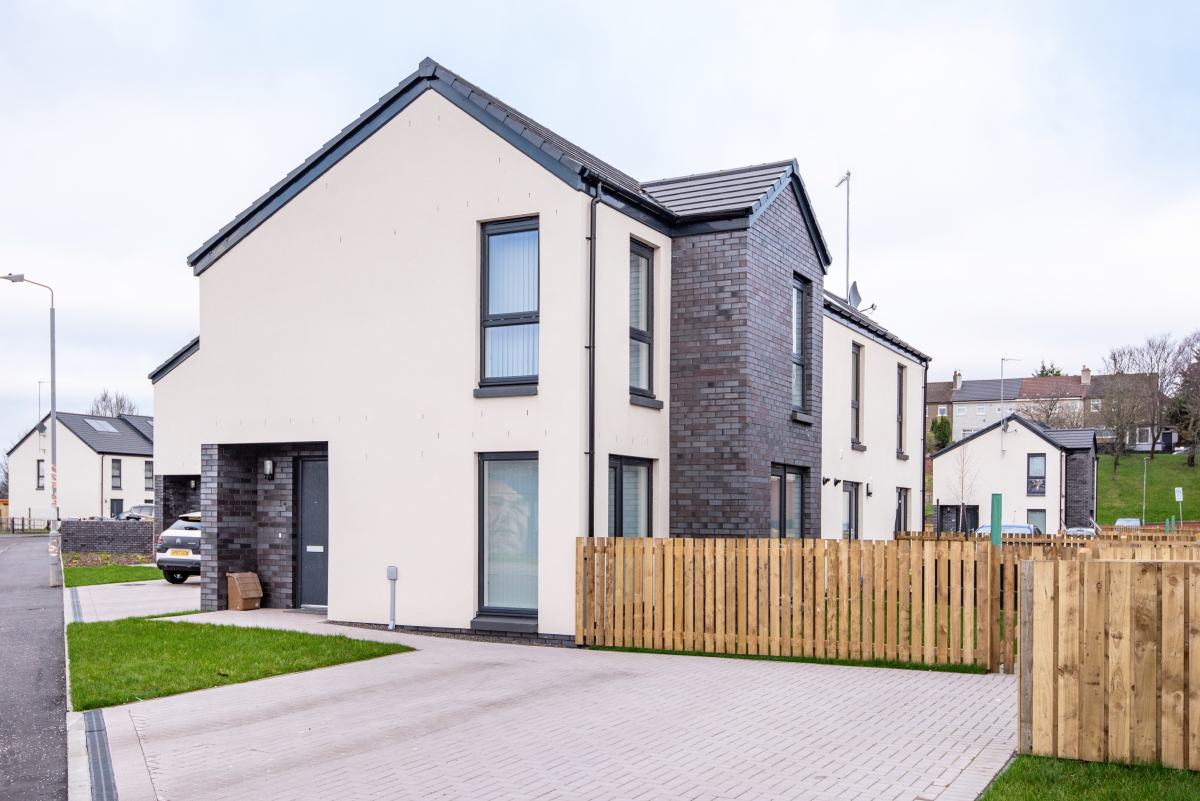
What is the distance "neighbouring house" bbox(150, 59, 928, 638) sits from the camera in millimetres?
12758

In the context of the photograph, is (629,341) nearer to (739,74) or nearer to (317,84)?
(739,74)

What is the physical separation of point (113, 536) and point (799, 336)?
28088 mm

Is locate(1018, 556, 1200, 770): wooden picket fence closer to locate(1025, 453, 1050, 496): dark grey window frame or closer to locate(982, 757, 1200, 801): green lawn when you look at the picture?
locate(982, 757, 1200, 801): green lawn

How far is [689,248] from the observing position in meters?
14.8

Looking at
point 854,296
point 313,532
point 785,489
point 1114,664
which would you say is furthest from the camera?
point 854,296

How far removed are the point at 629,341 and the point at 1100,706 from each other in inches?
319

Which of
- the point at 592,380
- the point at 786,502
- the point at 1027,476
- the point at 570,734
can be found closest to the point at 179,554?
the point at 786,502

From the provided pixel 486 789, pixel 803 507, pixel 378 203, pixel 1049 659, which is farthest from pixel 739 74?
pixel 486 789

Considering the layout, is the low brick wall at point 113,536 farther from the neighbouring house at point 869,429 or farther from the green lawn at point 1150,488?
the green lawn at point 1150,488

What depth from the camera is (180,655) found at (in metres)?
11.0

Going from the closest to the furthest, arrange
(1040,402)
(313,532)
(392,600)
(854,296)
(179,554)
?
1. (392,600)
2. (313,532)
3. (179,554)
4. (854,296)
5. (1040,402)

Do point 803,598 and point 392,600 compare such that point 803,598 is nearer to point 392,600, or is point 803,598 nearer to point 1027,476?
point 392,600

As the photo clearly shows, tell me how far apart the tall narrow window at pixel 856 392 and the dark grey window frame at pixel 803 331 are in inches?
198

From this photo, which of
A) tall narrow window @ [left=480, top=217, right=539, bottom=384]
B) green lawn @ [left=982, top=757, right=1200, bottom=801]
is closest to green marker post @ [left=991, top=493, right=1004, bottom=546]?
tall narrow window @ [left=480, top=217, right=539, bottom=384]
